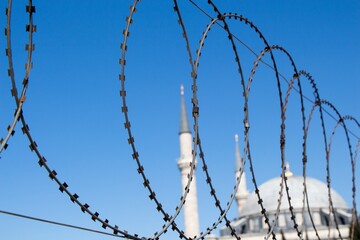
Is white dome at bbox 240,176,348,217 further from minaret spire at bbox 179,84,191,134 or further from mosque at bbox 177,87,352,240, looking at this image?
minaret spire at bbox 179,84,191,134

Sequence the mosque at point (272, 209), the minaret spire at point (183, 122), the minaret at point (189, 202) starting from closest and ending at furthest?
the minaret at point (189, 202) < the mosque at point (272, 209) < the minaret spire at point (183, 122)

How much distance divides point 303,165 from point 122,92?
13.5 ft

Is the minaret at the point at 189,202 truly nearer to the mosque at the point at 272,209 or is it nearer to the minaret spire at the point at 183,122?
the mosque at the point at 272,209

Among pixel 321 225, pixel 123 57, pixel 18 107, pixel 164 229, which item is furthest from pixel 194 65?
pixel 321 225

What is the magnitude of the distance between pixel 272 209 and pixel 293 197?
2220 mm

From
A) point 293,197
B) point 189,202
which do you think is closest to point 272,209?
point 293,197

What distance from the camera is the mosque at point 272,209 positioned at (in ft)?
135

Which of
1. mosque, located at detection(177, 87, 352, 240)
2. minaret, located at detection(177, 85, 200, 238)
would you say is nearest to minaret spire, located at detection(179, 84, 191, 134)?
mosque, located at detection(177, 87, 352, 240)

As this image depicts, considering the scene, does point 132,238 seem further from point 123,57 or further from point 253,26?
point 253,26

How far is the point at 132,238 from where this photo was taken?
4.04 metres

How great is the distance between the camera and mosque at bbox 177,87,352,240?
135 ft

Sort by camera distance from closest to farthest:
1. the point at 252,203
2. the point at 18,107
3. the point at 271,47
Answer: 1. the point at 18,107
2. the point at 271,47
3. the point at 252,203

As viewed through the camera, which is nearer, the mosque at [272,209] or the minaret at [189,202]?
the minaret at [189,202]

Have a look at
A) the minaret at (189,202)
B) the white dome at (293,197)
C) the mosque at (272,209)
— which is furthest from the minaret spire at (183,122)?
the white dome at (293,197)
